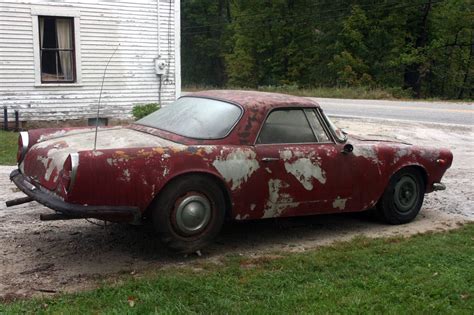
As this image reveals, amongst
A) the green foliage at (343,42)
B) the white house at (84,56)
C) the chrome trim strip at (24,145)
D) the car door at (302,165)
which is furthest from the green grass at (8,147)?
the green foliage at (343,42)

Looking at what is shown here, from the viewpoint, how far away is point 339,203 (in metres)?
5.35

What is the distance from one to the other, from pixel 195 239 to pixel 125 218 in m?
0.64

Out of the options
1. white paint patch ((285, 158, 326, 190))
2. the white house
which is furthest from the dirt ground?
the white house

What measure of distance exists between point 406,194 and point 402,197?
6 cm

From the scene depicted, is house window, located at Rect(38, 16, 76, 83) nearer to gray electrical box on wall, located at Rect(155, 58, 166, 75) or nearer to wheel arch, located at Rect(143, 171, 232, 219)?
gray electrical box on wall, located at Rect(155, 58, 166, 75)

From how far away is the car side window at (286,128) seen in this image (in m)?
5.05

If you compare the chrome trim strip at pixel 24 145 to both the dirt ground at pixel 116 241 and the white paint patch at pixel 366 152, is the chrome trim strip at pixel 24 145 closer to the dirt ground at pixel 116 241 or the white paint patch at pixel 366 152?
the dirt ground at pixel 116 241

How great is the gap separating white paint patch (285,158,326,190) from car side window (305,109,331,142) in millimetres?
328

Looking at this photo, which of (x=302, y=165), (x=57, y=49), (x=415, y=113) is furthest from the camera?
(x=415, y=113)

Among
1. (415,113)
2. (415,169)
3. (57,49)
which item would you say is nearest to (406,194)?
(415,169)

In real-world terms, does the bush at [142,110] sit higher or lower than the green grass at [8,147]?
higher

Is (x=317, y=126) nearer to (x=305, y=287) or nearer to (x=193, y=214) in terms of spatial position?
(x=193, y=214)

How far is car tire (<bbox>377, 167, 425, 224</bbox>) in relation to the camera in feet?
19.0

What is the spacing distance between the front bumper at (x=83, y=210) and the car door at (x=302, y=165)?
1223mm
